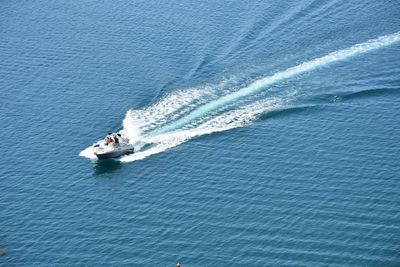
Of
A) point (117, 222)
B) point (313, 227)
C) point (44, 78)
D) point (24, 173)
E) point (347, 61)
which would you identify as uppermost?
point (44, 78)

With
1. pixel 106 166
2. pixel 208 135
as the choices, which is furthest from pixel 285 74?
pixel 106 166

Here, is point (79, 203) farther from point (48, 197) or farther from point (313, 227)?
point (313, 227)

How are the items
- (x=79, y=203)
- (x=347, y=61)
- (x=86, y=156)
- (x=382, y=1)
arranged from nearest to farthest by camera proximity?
(x=79, y=203) → (x=86, y=156) → (x=347, y=61) → (x=382, y=1)

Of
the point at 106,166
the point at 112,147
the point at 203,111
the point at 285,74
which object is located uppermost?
the point at 285,74

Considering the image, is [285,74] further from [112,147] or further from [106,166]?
[106,166]

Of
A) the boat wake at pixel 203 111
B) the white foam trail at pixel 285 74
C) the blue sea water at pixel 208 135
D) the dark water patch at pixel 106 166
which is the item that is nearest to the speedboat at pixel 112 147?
the dark water patch at pixel 106 166

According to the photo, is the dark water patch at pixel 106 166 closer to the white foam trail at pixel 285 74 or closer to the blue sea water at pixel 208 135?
the blue sea water at pixel 208 135

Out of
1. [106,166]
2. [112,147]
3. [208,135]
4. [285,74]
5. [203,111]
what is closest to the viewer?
[112,147]

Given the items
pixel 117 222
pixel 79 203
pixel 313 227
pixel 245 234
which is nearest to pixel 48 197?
pixel 79 203
